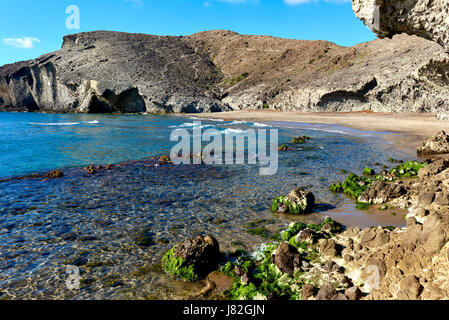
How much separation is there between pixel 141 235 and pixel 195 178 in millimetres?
6804

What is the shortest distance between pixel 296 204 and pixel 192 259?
4994mm

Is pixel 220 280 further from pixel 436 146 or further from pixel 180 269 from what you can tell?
pixel 436 146

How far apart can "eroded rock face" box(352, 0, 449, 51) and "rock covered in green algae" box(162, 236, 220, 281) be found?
399 inches

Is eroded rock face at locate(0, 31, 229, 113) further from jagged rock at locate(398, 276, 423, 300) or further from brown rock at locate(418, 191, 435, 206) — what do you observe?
jagged rock at locate(398, 276, 423, 300)

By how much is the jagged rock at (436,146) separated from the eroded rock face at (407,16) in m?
11.0

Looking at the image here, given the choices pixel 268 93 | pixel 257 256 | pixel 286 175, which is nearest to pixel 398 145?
pixel 286 175

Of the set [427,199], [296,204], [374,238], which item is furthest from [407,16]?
[374,238]

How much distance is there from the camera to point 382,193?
10273mm

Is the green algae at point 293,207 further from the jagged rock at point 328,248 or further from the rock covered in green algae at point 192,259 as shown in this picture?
the rock covered in green algae at point 192,259

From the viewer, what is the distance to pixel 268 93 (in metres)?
81.8

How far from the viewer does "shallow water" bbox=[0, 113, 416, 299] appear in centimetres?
634

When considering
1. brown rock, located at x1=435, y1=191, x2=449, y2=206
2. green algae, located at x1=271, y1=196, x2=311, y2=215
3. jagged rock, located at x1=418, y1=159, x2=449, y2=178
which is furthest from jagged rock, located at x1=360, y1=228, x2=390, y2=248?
jagged rock, located at x1=418, y1=159, x2=449, y2=178

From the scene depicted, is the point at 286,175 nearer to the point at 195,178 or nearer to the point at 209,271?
the point at 195,178
